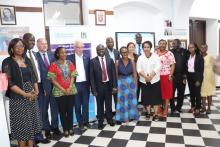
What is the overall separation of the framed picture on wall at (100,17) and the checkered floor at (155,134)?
2187 mm

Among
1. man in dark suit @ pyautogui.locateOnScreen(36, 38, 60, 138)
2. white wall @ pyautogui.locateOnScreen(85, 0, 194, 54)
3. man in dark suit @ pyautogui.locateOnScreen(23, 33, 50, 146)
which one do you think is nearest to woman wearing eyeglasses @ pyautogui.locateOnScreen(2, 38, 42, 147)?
man in dark suit @ pyautogui.locateOnScreen(23, 33, 50, 146)

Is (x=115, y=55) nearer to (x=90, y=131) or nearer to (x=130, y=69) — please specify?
(x=130, y=69)

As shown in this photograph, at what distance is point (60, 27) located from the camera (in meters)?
4.19

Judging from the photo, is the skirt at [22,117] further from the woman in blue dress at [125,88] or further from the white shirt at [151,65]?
the white shirt at [151,65]

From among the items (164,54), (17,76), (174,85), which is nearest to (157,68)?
(164,54)

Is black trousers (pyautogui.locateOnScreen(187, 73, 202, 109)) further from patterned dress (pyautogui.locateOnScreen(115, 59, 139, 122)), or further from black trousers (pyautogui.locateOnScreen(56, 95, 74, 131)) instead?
black trousers (pyautogui.locateOnScreen(56, 95, 74, 131))

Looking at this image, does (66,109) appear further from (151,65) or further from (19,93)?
(151,65)

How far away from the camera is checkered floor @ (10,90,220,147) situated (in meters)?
3.30

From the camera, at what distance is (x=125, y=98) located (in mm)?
4117

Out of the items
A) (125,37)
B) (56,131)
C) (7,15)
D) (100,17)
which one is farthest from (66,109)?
(125,37)

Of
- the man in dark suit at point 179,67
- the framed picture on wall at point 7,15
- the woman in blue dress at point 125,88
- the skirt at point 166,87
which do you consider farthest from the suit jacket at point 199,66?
the framed picture on wall at point 7,15

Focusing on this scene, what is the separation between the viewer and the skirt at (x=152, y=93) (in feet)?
13.6

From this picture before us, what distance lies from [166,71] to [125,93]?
2.89 ft

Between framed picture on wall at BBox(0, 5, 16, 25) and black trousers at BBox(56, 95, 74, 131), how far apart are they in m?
1.58
